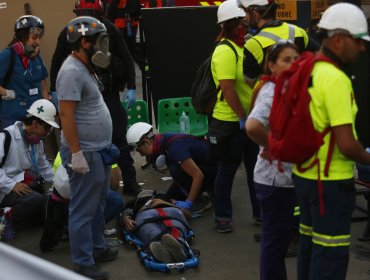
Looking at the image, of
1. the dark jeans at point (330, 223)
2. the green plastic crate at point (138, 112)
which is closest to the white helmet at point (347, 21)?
the dark jeans at point (330, 223)

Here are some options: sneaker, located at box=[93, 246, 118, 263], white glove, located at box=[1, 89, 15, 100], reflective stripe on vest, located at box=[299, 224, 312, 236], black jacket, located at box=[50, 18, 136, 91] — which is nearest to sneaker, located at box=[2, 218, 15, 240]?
sneaker, located at box=[93, 246, 118, 263]

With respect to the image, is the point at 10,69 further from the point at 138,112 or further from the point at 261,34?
the point at 261,34

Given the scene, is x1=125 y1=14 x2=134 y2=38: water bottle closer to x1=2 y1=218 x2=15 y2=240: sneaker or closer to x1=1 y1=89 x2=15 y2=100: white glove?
x1=1 y1=89 x2=15 y2=100: white glove

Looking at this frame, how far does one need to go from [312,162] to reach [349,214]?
304 millimetres

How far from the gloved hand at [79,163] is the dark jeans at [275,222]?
3.59 feet

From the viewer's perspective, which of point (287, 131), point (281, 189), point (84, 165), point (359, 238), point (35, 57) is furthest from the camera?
point (35, 57)

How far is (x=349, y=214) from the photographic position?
3.47 metres

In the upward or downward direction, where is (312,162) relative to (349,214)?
upward

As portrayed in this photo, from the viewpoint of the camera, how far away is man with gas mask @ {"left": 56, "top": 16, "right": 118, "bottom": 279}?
445 cm

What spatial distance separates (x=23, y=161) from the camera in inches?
235

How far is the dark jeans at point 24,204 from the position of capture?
19.3 feet

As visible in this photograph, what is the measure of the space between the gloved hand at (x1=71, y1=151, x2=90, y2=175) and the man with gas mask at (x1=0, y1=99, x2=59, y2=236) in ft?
4.46

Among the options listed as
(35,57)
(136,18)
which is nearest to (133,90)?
(35,57)

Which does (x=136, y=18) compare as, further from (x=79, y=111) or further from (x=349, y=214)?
(x=349, y=214)
